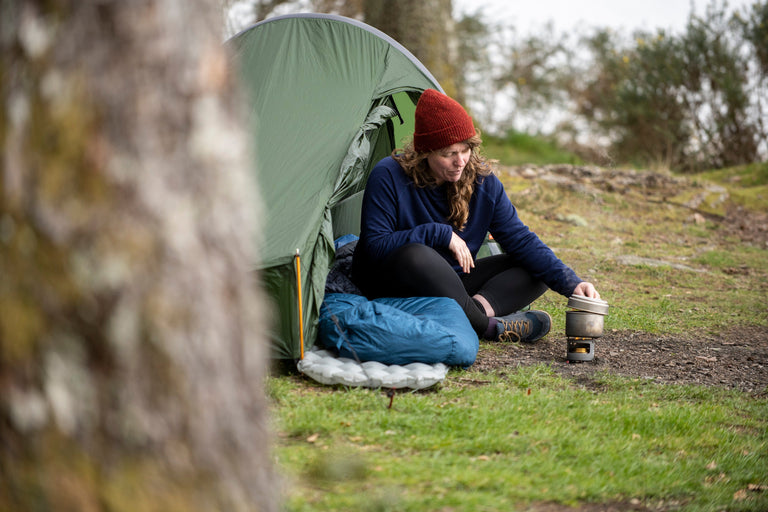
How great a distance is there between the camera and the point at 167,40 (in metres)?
1.07

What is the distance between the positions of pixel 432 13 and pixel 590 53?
7.23 m

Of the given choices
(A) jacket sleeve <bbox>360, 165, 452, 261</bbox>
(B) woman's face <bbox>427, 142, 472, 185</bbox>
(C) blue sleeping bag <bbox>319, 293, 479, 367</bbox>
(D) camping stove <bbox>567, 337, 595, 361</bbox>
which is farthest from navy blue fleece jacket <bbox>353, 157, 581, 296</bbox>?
(C) blue sleeping bag <bbox>319, 293, 479, 367</bbox>

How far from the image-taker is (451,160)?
10.9ft

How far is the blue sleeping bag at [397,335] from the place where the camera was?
2889 millimetres

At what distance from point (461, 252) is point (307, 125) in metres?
0.98

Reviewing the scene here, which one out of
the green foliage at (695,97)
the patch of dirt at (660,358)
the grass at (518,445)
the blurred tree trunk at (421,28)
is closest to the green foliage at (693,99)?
the green foliage at (695,97)

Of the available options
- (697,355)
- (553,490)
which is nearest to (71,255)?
(553,490)

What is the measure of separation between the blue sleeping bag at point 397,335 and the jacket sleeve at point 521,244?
2.01 feet

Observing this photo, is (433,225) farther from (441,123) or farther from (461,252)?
(441,123)

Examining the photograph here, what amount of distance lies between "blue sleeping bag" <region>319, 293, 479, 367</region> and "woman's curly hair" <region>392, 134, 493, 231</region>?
1.91 ft

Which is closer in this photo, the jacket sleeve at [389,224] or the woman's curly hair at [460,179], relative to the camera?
the jacket sleeve at [389,224]

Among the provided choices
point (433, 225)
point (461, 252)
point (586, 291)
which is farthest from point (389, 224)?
point (586, 291)

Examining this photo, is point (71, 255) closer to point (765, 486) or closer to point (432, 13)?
point (765, 486)

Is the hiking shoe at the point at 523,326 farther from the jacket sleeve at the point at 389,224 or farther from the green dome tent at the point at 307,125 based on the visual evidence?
the green dome tent at the point at 307,125
